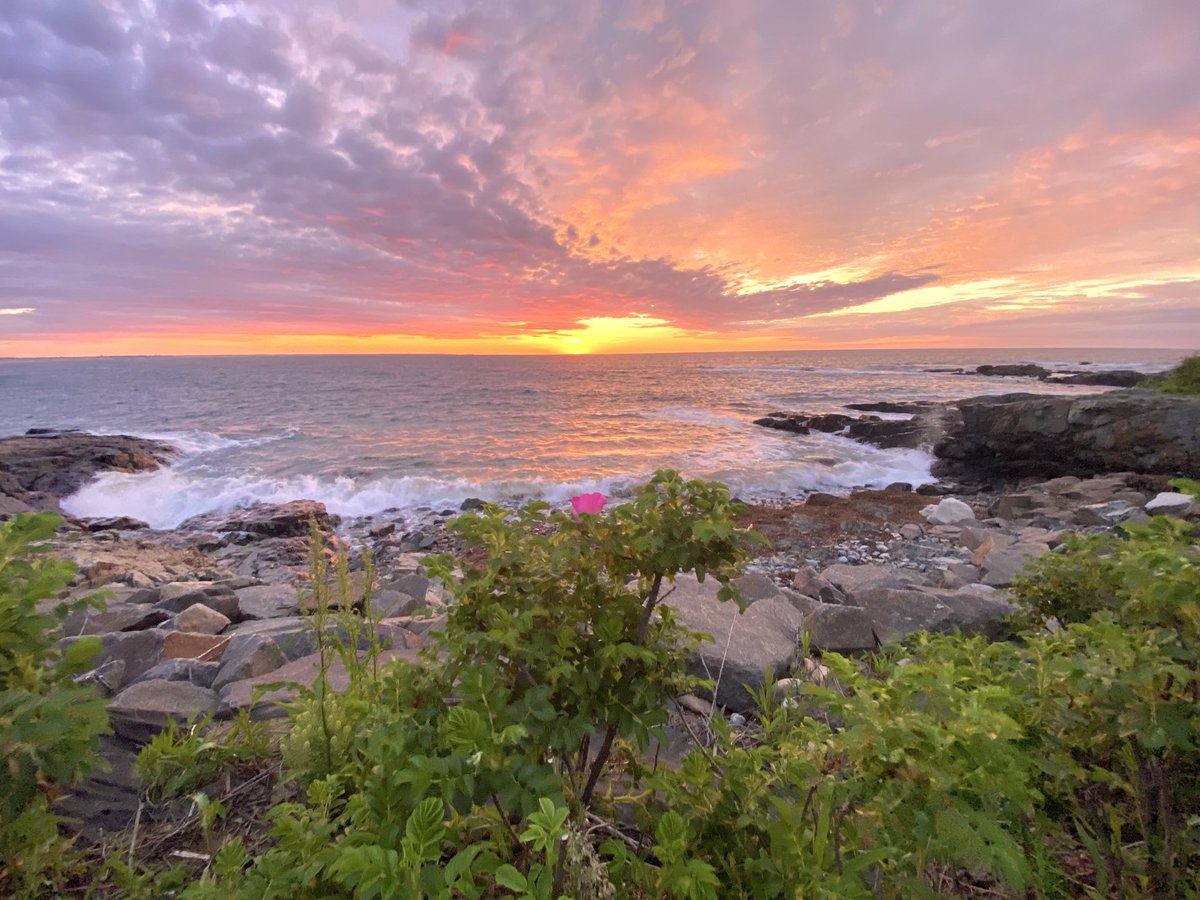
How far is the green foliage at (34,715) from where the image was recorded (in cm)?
142

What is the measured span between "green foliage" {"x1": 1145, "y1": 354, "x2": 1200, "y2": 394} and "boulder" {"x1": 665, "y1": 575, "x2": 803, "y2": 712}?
20869 mm

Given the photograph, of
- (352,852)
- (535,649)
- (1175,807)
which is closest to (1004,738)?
(535,649)

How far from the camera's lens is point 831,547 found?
11.5 m

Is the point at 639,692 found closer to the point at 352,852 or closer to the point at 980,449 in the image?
the point at 352,852

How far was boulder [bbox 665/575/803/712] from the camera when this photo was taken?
11.4 feet

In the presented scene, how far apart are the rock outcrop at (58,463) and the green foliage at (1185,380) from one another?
35.3 m

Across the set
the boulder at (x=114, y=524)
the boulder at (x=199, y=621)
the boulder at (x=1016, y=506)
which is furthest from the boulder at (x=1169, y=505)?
the boulder at (x=114, y=524)

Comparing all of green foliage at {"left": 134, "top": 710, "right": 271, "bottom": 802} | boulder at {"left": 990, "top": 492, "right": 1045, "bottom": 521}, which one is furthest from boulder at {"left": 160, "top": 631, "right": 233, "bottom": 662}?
boulder at {"left": 990, "top": 492, "right": 1045, "bottom": 521}

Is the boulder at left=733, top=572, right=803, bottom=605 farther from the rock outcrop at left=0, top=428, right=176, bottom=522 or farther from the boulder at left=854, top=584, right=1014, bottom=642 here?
the rock outcrop at left=0, top=428, right=176, bottom=522

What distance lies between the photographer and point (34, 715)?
145 cm

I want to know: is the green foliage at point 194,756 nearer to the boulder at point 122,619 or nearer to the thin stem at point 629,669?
the thin stem at point 629,669

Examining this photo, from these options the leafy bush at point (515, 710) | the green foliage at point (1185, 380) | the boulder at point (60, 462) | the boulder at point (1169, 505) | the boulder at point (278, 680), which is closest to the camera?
the leafy bush at point (515, 710)

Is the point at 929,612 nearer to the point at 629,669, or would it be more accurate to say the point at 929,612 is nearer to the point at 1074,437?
the point at 629,669

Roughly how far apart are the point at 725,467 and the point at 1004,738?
19.0m
